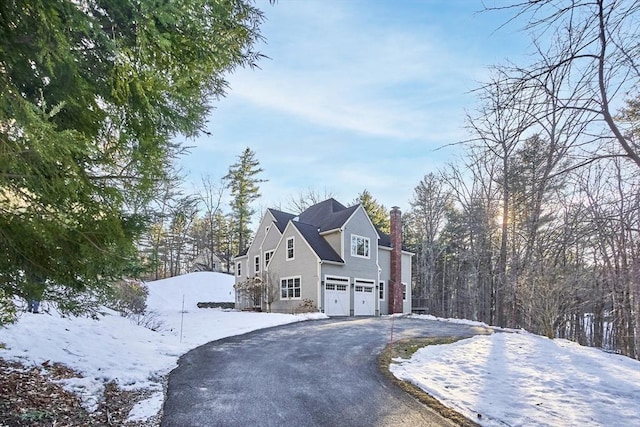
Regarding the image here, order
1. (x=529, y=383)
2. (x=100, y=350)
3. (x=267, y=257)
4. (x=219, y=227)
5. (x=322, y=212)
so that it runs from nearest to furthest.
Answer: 1. (x=529, y=383)
2. (x=100, y=350)
3. (x=267, y=257)
4. (x=322, y=212)
5. (x=219, y=227)

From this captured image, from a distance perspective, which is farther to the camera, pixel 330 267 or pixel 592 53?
pixel 330 267

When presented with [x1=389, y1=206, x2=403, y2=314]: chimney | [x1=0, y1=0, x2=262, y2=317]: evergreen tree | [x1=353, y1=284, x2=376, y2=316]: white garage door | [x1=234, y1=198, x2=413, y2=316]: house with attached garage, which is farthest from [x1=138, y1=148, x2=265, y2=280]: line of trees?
[x1=0, y1=0, x2=262, y2=317]: evergreen tree

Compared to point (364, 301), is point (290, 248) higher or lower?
higher

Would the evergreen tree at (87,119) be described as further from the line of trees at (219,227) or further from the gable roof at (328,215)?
→ the line of trees at (219,227)

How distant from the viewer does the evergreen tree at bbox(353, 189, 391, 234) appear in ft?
126

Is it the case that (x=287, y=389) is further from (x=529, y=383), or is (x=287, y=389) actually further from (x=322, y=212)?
(x=322, y=212)

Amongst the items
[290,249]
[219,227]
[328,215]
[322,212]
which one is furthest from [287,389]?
[219,227]

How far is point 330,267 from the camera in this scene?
21.3m

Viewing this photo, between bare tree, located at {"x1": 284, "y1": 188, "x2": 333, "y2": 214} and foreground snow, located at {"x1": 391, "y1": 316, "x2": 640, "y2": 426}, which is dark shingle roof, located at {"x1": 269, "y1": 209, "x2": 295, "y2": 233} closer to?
bare tree, located at {"x1": 284, "y1": 188, "x2": 333, "y2": 214}

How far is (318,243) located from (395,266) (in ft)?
19.5

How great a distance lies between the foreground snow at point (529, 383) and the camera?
498cm

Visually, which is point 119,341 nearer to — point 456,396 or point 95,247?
point 95,247

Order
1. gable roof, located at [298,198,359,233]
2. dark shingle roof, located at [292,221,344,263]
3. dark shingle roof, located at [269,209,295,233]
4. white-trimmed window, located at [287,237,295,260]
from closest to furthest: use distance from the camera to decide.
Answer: dark shingle roof, located at [292,221,344,263]
white-trimmed window, located at [287,237,295,260]
gable roof, located at [298,198,359,233]
dark shingle roof, located at [269,209,295,233]

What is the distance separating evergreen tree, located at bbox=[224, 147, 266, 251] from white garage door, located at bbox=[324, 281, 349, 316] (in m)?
22.7
